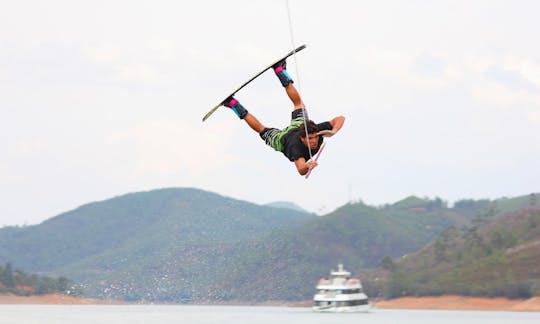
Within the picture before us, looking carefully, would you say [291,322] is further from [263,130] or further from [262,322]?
[263,130]

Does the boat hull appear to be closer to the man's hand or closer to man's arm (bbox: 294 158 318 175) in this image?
man's arm (bbox: 294 158 318 175)

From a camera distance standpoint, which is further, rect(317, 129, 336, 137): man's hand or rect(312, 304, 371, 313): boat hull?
rect(312, 304, 371, 313): boat hull

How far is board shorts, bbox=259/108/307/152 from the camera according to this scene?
25344 millimetres

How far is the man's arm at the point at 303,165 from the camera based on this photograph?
24.0 metres

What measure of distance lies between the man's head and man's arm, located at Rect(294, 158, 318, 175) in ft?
1.39

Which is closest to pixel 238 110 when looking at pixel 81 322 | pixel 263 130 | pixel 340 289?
pixel 263 130

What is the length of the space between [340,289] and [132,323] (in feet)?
123

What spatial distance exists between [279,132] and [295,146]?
118cm

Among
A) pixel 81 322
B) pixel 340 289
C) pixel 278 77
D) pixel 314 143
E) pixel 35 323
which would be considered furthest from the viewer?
pixel 340 289

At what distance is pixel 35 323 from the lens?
5030 inches

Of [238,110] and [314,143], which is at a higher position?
[238,110]

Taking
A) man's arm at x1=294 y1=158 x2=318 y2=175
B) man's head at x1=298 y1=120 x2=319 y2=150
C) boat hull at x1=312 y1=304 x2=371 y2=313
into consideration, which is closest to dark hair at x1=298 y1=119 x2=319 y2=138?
man's head at x1=298 y1=120 x2=319 y2=150

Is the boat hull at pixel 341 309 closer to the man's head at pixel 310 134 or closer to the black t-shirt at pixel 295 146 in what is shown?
the black t-shirt at pixel 295 146

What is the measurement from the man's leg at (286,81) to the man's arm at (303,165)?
2.01 m
